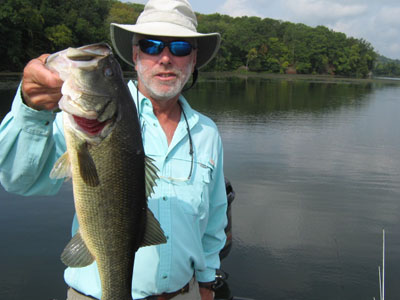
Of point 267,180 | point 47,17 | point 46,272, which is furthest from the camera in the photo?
point 47,17

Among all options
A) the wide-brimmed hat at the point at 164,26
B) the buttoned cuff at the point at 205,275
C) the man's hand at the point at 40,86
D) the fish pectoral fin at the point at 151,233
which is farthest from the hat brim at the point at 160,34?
the buttoned cuff at the point at 205,275

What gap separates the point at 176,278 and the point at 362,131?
1914 cm

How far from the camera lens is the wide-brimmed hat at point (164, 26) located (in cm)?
267

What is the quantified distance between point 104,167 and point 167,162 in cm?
77

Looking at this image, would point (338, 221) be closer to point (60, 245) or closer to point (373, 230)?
point (373, 230)

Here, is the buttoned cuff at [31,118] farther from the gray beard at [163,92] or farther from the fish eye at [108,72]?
the gray beard at [163,92]

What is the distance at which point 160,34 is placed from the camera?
2.60 m

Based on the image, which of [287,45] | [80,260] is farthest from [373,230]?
[287,45]

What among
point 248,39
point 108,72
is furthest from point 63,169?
point 248,39

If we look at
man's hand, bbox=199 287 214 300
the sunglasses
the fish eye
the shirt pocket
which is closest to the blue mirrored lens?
the sunglasses

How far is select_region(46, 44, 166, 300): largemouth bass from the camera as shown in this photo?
174cm

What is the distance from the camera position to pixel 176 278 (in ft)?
8.26

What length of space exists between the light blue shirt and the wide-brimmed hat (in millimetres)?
491

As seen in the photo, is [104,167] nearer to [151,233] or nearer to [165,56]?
[151,233]
